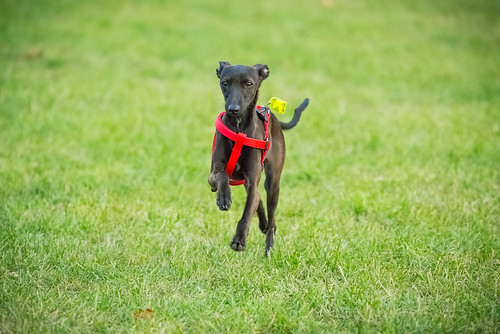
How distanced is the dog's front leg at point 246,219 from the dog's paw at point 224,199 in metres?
0.19

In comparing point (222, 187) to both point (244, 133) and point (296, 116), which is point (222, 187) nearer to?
point (244, 133)

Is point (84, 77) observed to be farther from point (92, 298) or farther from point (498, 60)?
point (498, 60)

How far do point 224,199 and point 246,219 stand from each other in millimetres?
250

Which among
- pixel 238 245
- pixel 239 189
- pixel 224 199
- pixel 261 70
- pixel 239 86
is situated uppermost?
pixel 261 70

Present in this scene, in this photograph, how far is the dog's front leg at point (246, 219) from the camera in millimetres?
4059

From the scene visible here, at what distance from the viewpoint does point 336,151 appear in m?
8.28

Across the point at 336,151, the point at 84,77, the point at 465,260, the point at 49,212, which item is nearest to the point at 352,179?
the point at 336,151

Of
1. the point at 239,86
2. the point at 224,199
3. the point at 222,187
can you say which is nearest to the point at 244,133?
the point at 239,86

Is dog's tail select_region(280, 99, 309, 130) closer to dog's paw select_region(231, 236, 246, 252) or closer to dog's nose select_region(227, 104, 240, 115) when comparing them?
dog's nose select_region(227, 104, 240, 115)

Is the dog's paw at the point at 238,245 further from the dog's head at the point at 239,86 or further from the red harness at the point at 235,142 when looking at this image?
the dog's head at the point at 239,86

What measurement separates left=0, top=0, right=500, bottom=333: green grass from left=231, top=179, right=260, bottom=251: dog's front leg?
37cm

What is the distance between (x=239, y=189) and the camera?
22.3 feet

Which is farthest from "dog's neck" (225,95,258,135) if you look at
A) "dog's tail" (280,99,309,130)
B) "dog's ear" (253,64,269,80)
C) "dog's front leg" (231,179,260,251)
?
"dog's tail" (280,99,309,130)

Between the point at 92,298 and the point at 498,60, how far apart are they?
1334 centimetres
